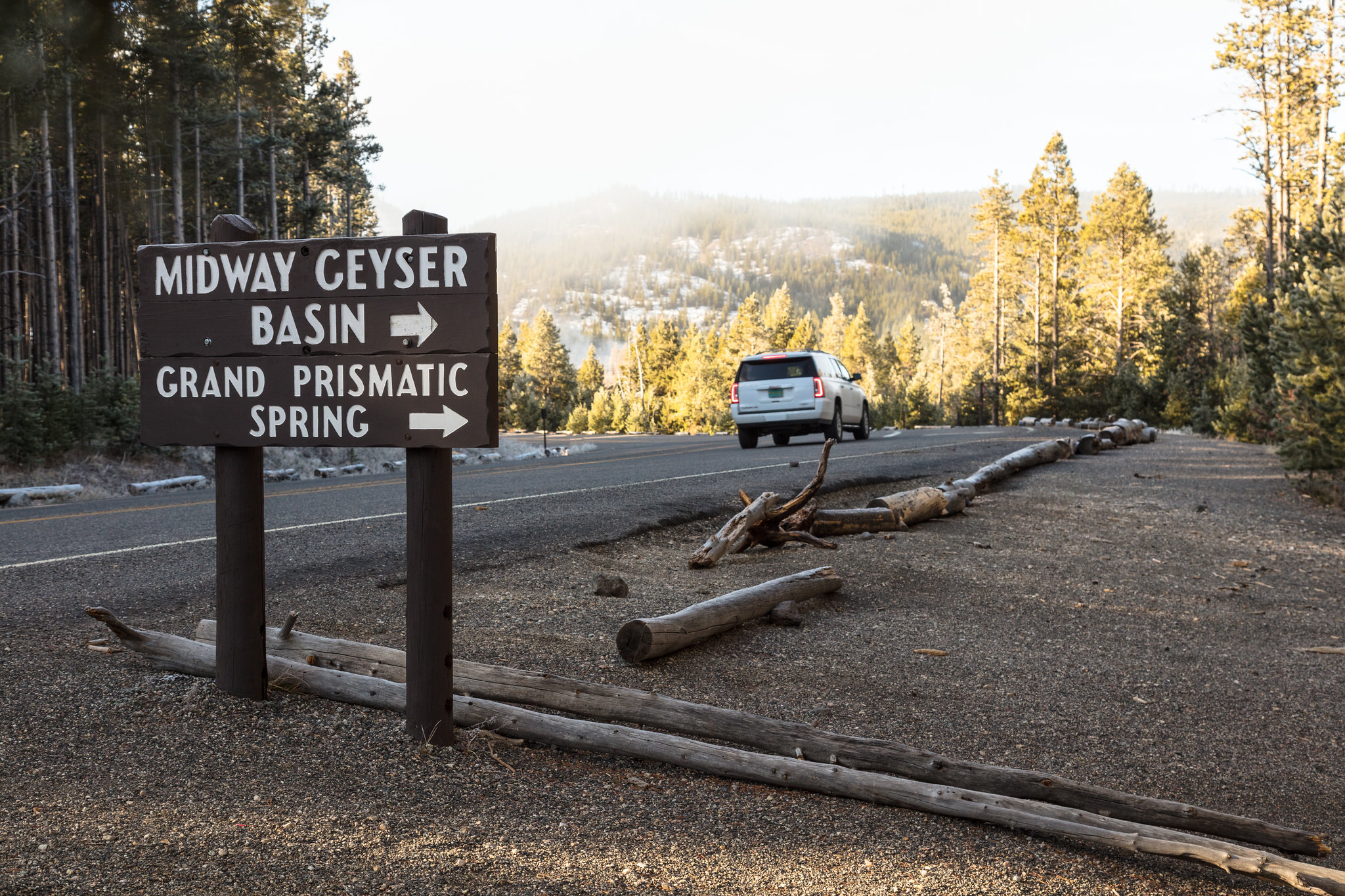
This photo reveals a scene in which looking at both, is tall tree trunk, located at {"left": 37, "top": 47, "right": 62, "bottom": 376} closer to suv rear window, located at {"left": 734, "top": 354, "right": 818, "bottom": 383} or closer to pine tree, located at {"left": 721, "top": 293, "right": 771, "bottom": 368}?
suv rear window, located at {"left": 734, "top": 354, "right": 818, "bottom": 383}

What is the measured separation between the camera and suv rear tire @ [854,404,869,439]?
22719 mm

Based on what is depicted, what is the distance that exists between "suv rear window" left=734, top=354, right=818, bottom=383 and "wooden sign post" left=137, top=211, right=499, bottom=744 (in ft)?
53.1

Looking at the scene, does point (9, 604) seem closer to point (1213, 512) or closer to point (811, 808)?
point (811, 808)

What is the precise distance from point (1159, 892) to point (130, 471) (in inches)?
748

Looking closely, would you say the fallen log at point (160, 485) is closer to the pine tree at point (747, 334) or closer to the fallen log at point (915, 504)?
the fallen log at point (915, 504)

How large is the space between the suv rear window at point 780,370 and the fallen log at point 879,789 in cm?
1618

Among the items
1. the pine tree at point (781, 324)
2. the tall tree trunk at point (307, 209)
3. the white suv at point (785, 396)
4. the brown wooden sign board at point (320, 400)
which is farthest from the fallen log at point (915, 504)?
the pine tree at point (781, 324)

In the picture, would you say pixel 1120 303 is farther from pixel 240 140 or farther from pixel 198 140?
pixel 198 140

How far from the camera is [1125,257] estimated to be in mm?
55500

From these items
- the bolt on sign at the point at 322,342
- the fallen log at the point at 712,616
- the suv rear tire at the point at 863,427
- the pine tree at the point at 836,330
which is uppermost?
the pine tree at the point at 836,330

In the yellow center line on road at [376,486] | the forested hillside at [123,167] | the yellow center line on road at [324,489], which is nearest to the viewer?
the yellow center line on road at [376,486]

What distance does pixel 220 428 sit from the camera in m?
3.93

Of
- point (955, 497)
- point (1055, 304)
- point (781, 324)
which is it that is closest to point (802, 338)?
point (781, 324)

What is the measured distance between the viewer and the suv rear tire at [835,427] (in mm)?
20391
